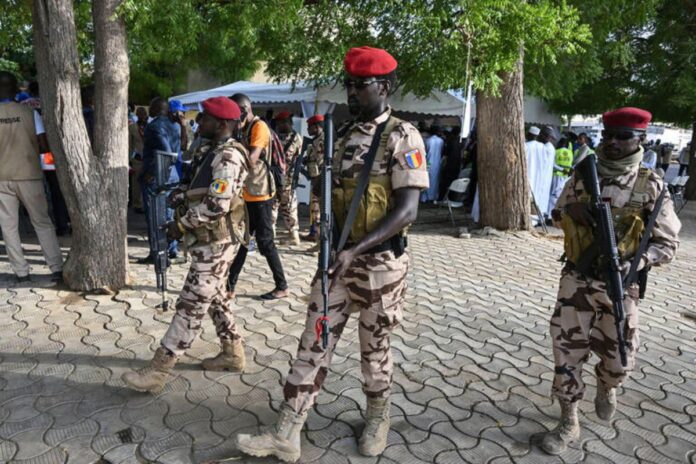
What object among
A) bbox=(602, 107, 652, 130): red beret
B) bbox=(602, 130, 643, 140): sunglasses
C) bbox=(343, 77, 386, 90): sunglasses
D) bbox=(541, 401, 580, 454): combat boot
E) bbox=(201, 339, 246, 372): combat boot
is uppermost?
bbox=(343, 77, 386, 90): sunglasses

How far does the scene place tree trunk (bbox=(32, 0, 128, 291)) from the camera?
14.1 ft

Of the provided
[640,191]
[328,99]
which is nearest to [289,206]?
[328,99]

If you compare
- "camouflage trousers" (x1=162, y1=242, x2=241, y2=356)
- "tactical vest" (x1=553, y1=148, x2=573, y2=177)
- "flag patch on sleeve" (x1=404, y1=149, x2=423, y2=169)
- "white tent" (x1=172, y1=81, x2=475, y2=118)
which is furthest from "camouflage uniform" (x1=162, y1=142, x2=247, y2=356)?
"tactical vest" (x1=553, y1=148, x2=573, y2=177)

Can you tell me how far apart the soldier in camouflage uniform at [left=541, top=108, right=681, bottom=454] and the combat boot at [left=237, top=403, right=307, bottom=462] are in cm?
126

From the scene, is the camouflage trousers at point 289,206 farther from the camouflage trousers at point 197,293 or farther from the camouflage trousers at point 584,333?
the camouflage trousers at point 584,333

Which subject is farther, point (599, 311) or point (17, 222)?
point (17, 222)

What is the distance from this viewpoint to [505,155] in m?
8.13

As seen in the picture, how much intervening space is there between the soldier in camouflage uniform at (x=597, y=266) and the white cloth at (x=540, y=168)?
22.3 feet

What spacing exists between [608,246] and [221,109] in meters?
2.09

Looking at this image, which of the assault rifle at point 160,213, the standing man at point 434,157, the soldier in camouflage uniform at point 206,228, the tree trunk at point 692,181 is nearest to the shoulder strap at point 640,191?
the soldier in camouflage uniform at point 206,228

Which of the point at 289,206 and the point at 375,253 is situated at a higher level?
the point at 375,253

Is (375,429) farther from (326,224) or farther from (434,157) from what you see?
(434,157)

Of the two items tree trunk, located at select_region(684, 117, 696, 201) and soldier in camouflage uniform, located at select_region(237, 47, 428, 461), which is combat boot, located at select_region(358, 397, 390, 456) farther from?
tree trunk, located at select_region(684, 117, 696, 201)

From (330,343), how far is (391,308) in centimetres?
33
